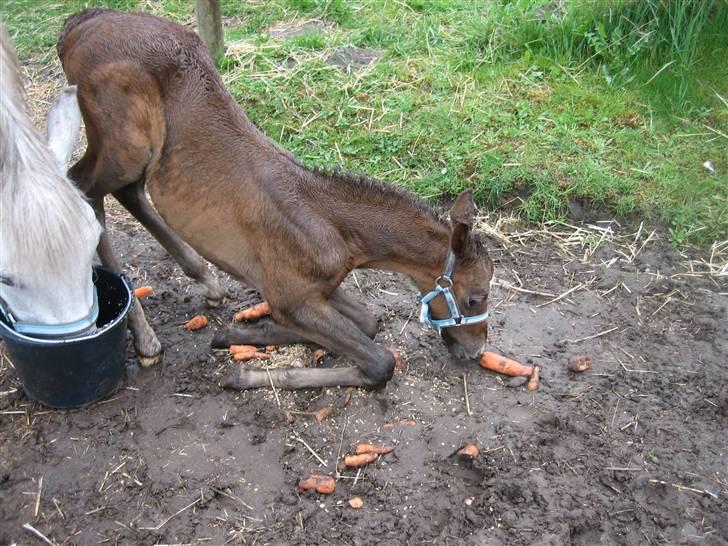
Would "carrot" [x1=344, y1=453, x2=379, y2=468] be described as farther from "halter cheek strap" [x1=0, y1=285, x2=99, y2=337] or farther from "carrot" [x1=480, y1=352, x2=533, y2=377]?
"halter cheek strap" [x1=0, y1=285, x2=99, y2=337]

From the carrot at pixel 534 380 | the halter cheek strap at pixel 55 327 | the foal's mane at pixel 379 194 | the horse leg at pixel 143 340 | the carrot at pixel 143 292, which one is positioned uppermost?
the foal's mane at pixel 379 194

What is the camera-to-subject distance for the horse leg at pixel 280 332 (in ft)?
14.0

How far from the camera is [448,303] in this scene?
3943mm

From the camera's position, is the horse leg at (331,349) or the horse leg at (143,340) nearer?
the horse leg at (331,349)

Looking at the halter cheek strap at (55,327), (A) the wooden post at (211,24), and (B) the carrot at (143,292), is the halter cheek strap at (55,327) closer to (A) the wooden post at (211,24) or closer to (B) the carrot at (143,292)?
(B) the carrot at (143,292)

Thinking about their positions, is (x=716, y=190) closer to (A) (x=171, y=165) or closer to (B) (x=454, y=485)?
(B) (x=454, y=485)

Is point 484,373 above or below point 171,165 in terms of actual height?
below

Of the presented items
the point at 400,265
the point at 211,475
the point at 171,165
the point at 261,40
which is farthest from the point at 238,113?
the point at 261,40

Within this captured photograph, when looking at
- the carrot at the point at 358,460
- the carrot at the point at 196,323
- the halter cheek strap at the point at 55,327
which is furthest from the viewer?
the carrot at the point at 196,323

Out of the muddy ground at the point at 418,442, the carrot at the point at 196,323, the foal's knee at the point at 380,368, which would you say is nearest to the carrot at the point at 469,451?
the muddy ground at the point at 418,442

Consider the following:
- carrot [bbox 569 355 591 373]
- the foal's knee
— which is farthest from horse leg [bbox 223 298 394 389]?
carrot [bbox 569 355 591 373]

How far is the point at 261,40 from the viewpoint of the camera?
701cm

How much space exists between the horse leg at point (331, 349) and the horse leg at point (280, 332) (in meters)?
0.21

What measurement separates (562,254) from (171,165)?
274 cm
